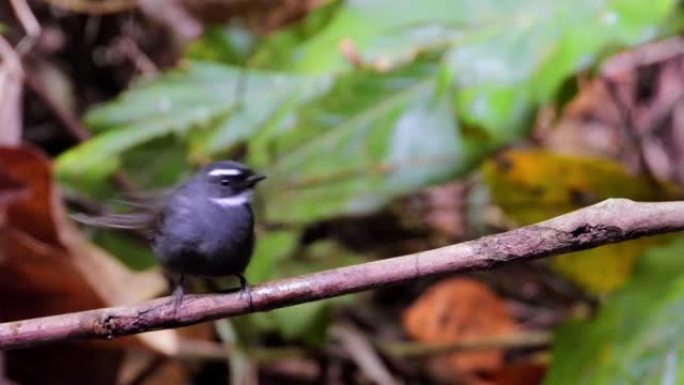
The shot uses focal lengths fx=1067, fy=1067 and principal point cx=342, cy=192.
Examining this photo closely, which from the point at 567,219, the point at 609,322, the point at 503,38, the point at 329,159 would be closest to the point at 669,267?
the point at 609,322

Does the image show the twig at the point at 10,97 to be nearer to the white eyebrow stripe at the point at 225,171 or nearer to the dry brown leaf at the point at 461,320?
the white eyebrow stripe at the point at 225,171

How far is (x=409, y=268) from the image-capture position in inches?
40.4

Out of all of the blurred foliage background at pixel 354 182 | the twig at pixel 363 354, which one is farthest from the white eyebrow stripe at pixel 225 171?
the twig at pixel 363 354

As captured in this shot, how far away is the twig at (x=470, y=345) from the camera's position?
2291 millimetres

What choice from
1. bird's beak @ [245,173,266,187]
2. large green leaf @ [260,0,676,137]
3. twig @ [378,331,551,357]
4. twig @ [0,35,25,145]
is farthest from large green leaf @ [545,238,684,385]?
twig @ [0,35,25,145]

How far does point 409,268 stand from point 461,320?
4.92 feet

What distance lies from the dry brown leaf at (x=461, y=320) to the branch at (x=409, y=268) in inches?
53.8

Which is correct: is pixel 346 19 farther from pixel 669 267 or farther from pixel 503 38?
pixel 669 267

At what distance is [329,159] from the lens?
2.12 m

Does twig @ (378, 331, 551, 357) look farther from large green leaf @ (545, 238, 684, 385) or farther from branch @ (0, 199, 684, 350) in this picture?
branch @ (0, 199, 684, 350)

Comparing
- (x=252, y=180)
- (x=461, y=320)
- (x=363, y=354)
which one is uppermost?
(x=252, y=180)

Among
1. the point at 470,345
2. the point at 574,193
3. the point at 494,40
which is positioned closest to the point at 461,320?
the point at 470,345

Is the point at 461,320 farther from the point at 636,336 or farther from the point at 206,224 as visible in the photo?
the point at 206,224

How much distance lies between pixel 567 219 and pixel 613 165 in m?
1.31
